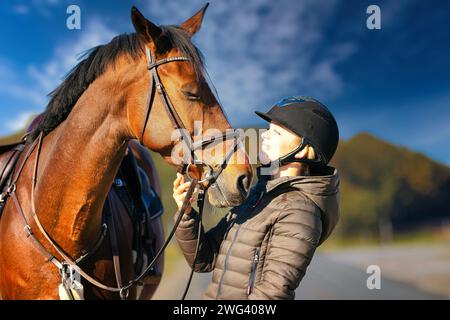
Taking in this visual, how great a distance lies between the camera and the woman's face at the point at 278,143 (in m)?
2.30

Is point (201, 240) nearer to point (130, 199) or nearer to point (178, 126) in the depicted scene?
point (178, 126)

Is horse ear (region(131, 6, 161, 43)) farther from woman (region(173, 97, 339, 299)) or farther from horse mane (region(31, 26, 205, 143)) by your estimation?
woman (region(173, 97, 339, 299))

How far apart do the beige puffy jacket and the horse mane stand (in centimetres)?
82

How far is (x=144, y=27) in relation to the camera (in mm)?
2461

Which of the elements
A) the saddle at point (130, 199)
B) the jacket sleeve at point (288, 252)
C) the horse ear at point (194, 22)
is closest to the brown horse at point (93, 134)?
the horse ear at point (194, 22)

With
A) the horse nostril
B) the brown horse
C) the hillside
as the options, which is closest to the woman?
the horse nostril

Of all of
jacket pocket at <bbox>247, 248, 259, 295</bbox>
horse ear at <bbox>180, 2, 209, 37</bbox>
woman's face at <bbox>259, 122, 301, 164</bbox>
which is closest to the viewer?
jacket pocket at <bbox>247, 248, 259, 295</bbox>

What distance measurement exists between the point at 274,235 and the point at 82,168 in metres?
1.21

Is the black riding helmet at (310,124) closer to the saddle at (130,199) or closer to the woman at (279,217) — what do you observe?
the woman at (279,217)

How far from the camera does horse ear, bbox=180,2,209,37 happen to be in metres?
2.89

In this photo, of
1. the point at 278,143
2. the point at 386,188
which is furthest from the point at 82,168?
the point at 386,188

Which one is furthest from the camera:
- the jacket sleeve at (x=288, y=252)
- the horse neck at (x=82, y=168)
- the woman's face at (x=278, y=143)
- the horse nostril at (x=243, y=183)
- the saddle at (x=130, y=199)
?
the saddle at (x=130, y=199)

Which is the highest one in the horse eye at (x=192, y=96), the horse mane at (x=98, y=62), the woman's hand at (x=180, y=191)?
the horse mane at (x=98, y=62)
